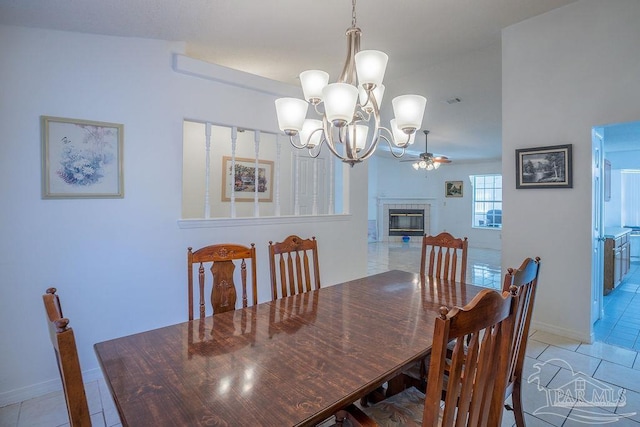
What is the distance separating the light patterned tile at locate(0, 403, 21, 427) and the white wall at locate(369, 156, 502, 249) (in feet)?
29.3

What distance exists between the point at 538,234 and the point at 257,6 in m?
3.18

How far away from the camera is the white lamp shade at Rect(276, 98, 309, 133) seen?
Result: 67.6 inches

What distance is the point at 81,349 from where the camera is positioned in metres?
2.24

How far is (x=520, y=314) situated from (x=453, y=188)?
8708 mm

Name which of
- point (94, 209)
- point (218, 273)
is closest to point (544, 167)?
point (218, 273)

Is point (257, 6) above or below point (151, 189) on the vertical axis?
above

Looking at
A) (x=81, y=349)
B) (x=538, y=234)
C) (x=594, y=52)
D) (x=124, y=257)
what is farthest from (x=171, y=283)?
(x=594, y=52)

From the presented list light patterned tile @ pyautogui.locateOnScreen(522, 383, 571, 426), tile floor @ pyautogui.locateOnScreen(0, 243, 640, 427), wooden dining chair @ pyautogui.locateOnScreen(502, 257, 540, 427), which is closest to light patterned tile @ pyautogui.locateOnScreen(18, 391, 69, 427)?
tile floor @ pyautogui.locateOnScreen(0, 243, 640, 427)

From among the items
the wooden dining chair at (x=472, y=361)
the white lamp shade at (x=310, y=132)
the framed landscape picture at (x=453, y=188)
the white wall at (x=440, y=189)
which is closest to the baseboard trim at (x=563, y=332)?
the wooden dining chair at (x=472, y=361)

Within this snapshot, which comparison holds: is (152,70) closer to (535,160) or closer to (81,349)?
(81,349)

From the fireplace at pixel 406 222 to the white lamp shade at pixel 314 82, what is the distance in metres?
8.67

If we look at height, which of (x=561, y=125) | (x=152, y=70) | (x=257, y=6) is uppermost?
(x=257, y=6)

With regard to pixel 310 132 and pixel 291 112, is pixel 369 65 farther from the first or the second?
pixel 310 132

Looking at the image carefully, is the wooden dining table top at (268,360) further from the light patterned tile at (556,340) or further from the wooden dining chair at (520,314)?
the light patterned tile at (556,340)
